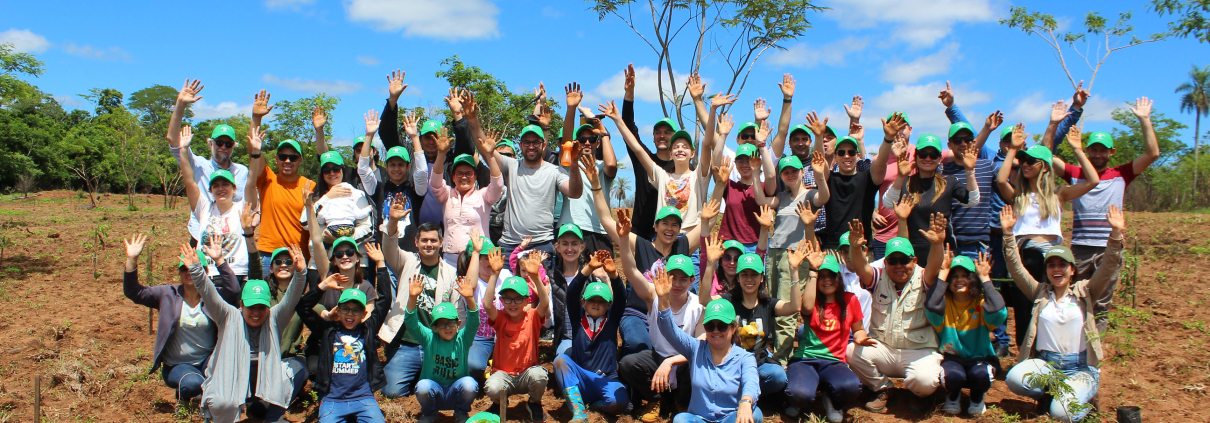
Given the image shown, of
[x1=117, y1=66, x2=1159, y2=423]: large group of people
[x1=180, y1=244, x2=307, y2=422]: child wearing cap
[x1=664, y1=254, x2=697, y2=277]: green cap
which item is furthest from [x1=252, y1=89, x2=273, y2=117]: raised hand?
[x1=664, y1=254, x2=697, y2=277]: green cap

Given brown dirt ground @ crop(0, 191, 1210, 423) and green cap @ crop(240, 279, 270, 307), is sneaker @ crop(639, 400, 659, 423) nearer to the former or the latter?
brown dirt ground @ crop(0, 191, 1210, 423)

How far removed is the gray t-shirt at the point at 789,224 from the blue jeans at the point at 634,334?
62.4 inches

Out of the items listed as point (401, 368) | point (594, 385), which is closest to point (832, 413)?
point (594, 385)

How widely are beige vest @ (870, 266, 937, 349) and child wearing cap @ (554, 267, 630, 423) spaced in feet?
6.83

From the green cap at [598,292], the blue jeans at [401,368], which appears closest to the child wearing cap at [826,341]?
the green cap at [598,292]

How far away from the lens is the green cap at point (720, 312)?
16.1 ft

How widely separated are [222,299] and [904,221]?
5356 mm

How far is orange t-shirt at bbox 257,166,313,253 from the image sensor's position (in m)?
6.51

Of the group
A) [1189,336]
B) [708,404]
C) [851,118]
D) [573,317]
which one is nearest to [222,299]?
[573,317]

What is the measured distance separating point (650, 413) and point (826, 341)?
151 cm

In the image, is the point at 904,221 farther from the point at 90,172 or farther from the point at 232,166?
the point at 90,172

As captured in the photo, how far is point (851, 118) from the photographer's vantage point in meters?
7.54

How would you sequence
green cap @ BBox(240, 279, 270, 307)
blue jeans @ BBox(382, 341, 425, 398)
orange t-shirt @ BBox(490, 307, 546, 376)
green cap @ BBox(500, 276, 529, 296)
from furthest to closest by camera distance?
1. blue jeans @ BBox(382, 341, 425, 398)
2. orange t-shirt @ BBox(490, 307, 546, 376)
3. green cap @ BBox(500, 276, 529, 296)
4. green cap @ BBox(240, 279, 270, 307)

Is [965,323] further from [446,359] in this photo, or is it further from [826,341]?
[446,359]
